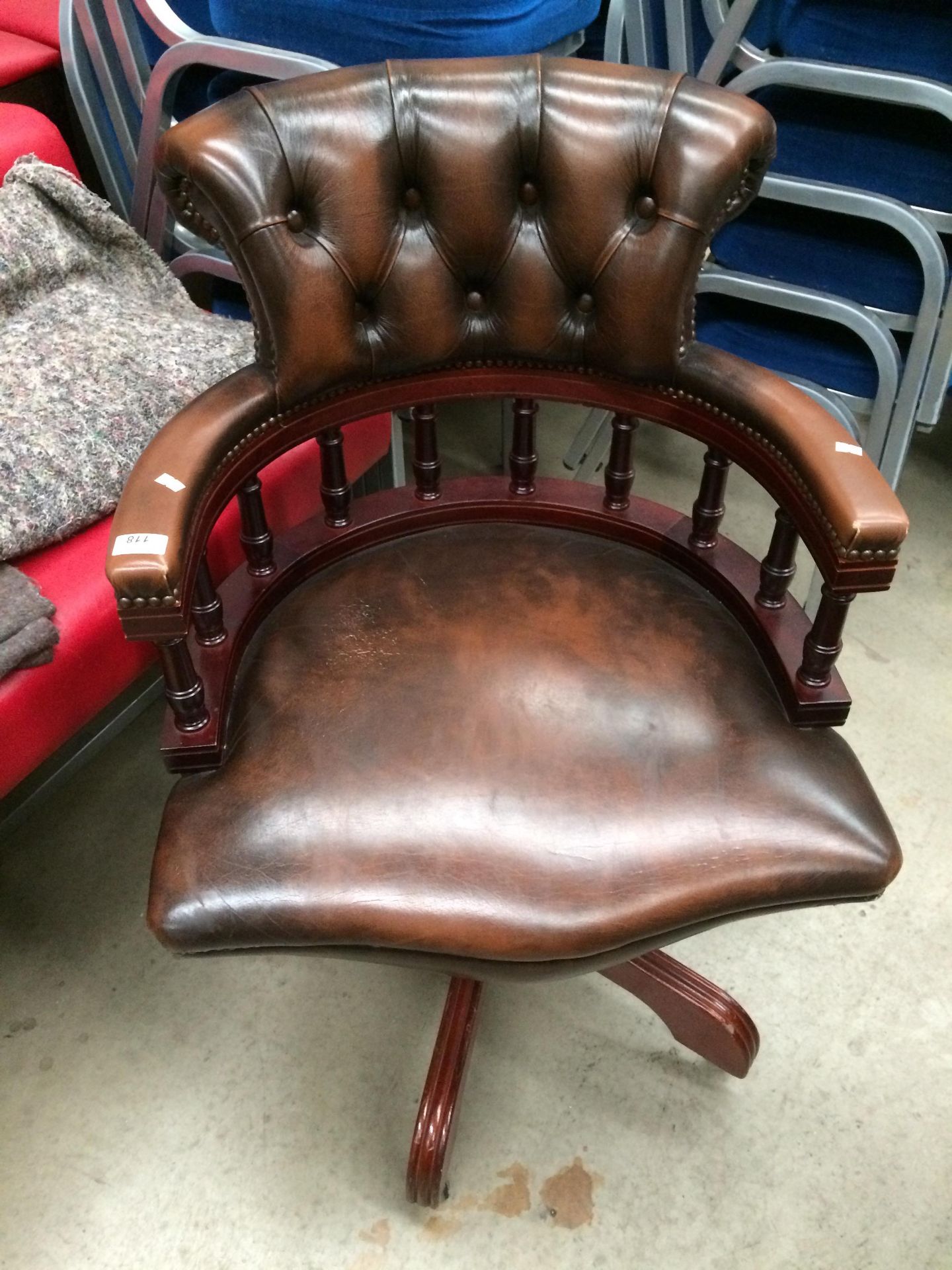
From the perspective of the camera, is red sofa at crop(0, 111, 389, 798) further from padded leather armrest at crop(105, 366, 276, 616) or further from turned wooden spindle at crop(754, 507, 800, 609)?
turned wooden spindle at crop(754, 507, 800, 609)

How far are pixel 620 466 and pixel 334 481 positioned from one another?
0.29m

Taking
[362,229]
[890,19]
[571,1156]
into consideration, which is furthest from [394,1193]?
[890,19]

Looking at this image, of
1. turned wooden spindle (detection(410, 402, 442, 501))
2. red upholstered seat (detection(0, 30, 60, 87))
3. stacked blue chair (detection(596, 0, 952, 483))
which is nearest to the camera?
turned wooden spindle (detection(410, 402, 442, 501))

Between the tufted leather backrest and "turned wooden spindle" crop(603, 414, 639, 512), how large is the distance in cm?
6

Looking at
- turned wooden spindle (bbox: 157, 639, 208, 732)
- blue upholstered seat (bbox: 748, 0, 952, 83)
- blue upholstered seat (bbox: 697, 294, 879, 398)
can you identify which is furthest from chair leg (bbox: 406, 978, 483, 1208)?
blue upholstered seat (bbox: 748, 0, 952, 83)

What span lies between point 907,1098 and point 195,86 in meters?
1.55

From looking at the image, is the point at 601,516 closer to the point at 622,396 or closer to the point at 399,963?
the point at 622,396

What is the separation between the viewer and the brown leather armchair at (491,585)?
725mm

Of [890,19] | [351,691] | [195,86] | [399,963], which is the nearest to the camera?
[399,963]

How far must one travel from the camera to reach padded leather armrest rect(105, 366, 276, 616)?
2.20ft

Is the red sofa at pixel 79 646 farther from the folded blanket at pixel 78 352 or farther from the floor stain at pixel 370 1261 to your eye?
the floor stain at pixel 370 1261

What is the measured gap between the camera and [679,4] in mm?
1188

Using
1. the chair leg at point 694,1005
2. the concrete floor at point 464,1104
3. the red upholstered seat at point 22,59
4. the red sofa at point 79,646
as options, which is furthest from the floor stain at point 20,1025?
the red upholstered seat at point 22,59

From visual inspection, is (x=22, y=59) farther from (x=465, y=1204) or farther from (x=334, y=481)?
(x=465, y=1204)
